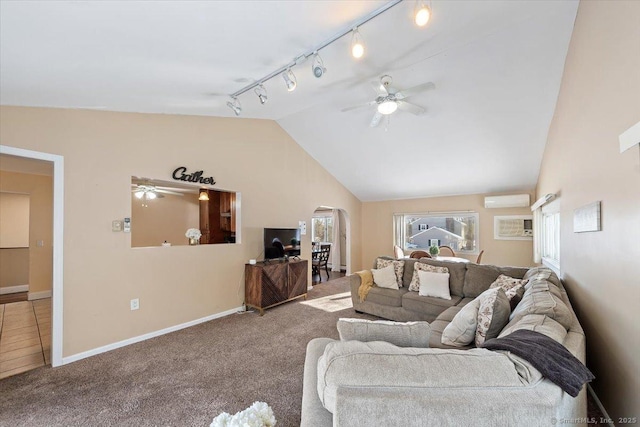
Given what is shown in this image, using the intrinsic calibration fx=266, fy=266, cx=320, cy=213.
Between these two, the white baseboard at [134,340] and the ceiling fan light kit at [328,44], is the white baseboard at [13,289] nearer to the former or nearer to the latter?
the white baseboard at [134,340]

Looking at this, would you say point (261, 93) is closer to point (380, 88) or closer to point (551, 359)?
point (380, 88)

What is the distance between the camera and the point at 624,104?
60.6 inches

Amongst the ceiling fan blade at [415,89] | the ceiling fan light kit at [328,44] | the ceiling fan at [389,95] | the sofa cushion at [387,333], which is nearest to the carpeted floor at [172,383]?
the sofa cushion at [387,333]

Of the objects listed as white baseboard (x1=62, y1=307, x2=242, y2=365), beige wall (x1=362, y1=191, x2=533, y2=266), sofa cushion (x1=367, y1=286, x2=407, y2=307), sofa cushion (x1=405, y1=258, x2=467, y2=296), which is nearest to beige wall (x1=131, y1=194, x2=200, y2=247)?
white baseboard (x1=62, y1=307, x2=242, y2=365)

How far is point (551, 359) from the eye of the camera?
104cm

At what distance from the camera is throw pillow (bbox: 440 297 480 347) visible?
202 cm

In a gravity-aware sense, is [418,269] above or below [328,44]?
below

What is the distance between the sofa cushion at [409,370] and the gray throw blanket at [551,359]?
0.11 meters

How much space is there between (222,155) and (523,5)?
379cm

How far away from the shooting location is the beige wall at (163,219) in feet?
18.9

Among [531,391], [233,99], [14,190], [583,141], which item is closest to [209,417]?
[531,391]

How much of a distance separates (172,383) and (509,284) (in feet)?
11.6

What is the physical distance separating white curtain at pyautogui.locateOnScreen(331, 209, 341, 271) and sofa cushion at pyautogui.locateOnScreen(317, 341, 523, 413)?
23.7 feet

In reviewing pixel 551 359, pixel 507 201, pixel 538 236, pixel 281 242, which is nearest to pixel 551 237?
pixel 538 236
